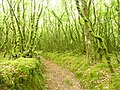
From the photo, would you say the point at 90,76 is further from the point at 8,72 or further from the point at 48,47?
the point at 48,47

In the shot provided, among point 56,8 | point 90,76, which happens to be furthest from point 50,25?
point 90,76

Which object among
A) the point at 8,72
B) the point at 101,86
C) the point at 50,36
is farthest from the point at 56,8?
the point at 8,72

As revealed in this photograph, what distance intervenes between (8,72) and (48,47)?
43008 millimetres

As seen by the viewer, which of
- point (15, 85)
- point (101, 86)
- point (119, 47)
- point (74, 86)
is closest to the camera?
point (15, 85)

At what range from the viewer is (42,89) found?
41.1 ft

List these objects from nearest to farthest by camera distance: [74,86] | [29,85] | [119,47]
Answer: [29,85] → [74,86] → [119,47]

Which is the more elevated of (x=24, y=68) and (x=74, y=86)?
(x=24, y=68)

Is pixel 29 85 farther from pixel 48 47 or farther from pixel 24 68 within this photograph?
pixel 48 47

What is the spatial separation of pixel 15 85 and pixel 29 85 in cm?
162

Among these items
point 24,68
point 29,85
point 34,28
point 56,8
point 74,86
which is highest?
point 56,8

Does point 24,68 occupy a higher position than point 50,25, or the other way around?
point 50,25

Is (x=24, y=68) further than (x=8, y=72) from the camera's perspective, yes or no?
Yes

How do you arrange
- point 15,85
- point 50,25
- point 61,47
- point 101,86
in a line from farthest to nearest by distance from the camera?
point 50,25 → point 61,47 → point 101,86 → point 15,85

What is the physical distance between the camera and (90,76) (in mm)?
16016
